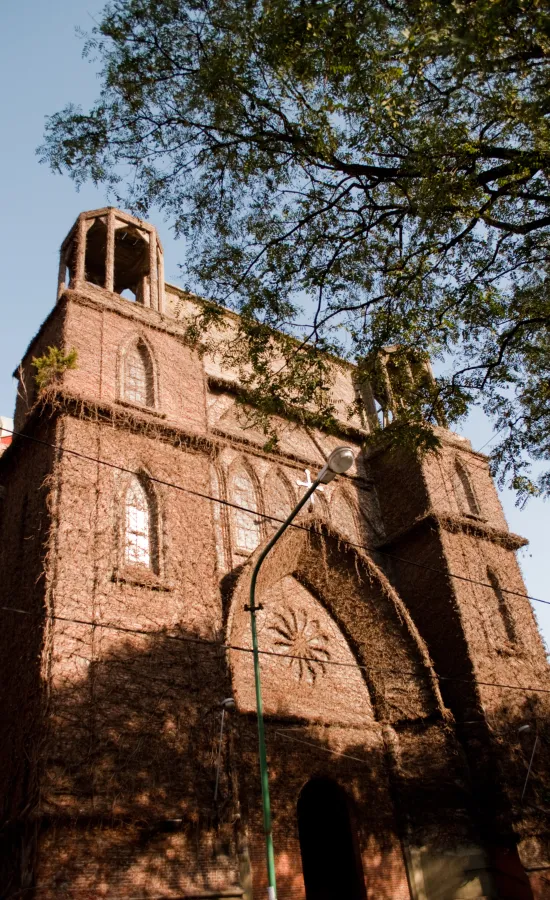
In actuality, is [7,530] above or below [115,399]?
below

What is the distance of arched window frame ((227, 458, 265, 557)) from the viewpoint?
17.4 metres

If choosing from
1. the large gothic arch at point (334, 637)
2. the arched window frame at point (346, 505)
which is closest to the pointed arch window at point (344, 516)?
the arched window frame at point (346, 505)

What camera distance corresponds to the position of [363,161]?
1134cm

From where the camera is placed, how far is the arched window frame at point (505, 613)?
19.0 metres

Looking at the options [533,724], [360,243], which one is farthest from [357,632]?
[360,243]

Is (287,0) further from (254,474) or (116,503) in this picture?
(254,474)

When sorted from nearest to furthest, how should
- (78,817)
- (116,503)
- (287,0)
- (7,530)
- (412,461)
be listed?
(287,0) < (78,817) < (116,503) < (7,530) < (412,461)

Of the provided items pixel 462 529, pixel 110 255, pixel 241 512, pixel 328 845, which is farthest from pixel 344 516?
pixel 110 255

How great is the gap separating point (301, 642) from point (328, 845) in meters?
4.48

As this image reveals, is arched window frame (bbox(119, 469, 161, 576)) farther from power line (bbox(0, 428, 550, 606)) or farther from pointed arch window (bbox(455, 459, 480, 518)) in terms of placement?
pointed arch window (bbox(455, 459, 480, 518))

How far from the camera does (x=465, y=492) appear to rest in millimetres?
21688

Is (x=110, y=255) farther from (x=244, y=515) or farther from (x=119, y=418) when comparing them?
(x=244, y=515)

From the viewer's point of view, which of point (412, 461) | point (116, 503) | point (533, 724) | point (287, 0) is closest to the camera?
point (287, 0)

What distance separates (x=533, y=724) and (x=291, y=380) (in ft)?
34.1
